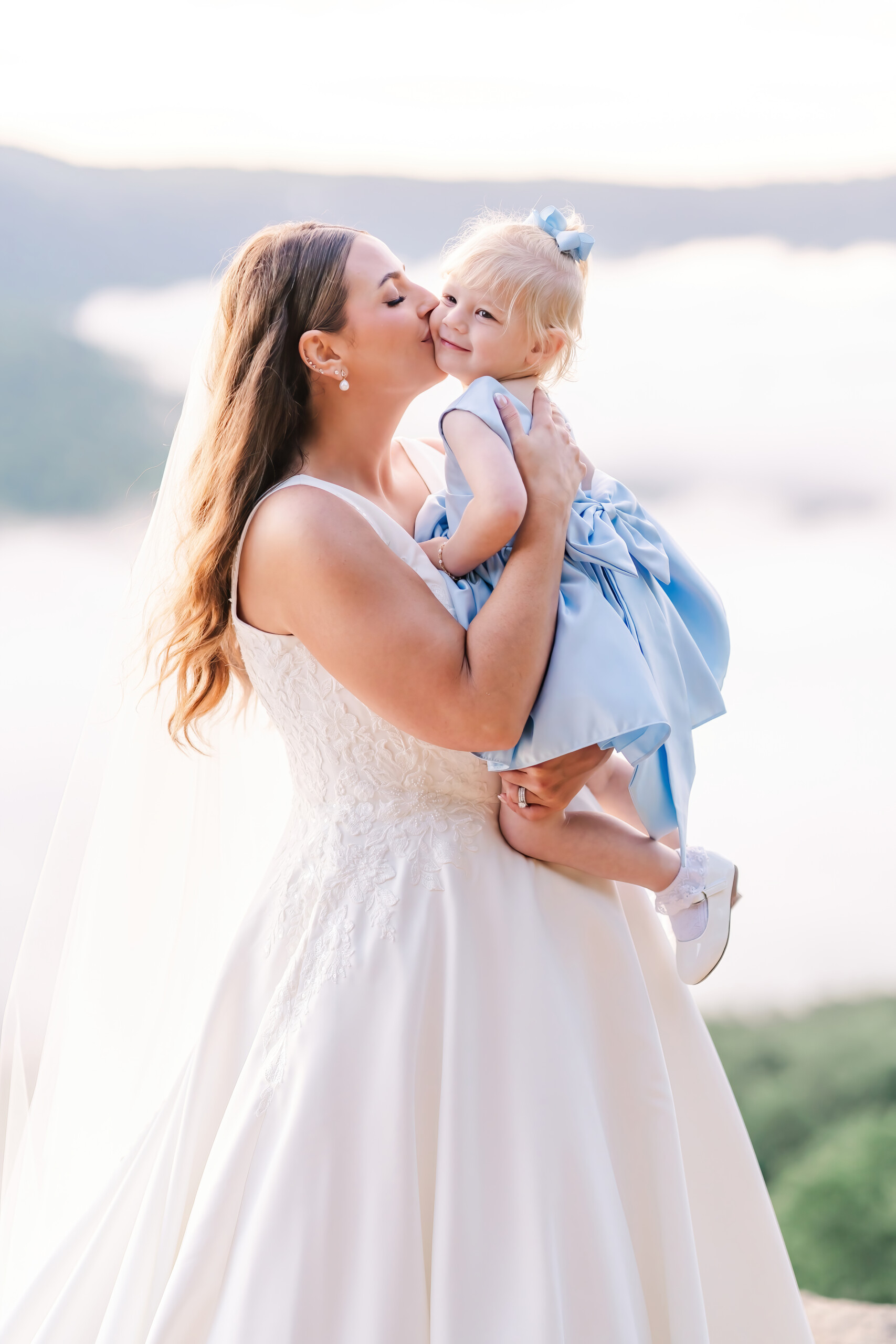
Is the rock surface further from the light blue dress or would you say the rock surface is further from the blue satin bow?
the blue satin bow

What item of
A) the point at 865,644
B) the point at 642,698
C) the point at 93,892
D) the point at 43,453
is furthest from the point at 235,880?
the point at 865,644

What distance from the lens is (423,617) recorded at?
1276mm

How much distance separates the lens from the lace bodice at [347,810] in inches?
52.8

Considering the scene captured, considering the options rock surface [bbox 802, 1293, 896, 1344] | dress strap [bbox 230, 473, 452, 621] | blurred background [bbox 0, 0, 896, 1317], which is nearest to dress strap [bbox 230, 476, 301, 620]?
dress strap [bbox 230, 473, 452, 621]

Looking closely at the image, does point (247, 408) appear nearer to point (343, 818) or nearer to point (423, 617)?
point (423, 617)

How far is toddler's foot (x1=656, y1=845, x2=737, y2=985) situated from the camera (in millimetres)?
1414

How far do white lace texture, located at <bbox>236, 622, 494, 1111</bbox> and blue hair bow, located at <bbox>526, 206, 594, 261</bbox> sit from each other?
2.15 feet

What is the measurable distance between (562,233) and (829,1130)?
3.71 metres

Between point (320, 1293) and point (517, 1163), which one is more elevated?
point (517, 1163)

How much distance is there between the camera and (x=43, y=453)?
3863 millimetres

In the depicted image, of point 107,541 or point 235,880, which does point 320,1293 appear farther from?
point 107,541

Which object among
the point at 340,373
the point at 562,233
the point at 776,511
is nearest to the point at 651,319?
the point at 776,511

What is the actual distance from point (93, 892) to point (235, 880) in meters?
0.22

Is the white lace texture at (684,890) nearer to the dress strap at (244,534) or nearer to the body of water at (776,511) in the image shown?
the dress strap at (244,534)
